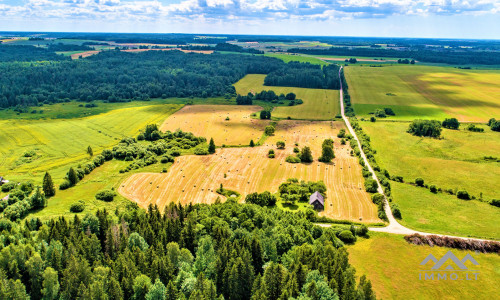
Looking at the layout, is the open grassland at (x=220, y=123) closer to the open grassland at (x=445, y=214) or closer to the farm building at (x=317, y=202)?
the farm building at (x=317, y=202)

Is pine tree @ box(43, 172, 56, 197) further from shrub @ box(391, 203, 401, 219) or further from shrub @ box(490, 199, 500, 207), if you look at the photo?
shrub @ box(490, 199, 500, 207)

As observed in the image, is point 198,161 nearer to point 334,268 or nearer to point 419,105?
point 334,268

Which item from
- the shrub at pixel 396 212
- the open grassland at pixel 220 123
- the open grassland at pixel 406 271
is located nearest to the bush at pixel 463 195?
the shrub at pixel 396 212

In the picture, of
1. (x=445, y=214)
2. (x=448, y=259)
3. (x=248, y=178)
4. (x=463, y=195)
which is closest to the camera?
(x=448, y=259)

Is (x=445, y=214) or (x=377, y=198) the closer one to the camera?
(x=445, y=214)

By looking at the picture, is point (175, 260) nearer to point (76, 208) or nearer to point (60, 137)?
point (76, 208)

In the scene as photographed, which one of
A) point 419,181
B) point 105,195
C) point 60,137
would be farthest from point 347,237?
point 60,137

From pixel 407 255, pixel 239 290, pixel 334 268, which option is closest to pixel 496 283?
pixel 407 255
